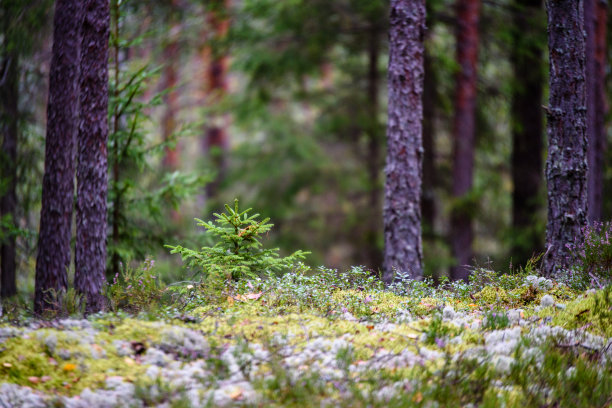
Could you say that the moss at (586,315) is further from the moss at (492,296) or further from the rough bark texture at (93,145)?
the rough bark texture at (93,145)

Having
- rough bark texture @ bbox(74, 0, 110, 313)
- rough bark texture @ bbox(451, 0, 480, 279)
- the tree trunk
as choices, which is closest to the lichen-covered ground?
rough bark texture @ bbox(74, 0, 110, 313)

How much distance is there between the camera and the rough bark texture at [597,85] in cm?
1064

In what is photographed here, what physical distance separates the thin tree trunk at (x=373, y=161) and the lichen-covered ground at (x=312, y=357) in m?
9.96

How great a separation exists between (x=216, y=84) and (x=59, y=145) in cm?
1452

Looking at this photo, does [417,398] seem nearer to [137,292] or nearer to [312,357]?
[312,357]

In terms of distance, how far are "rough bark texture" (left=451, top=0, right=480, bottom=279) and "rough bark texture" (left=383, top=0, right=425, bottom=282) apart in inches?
203

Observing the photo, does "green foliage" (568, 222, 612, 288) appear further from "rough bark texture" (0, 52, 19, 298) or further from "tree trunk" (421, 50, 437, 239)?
"rough bark texture" (0, 52, 19, 298)

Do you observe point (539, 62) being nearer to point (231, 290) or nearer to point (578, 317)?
point (578, 317)

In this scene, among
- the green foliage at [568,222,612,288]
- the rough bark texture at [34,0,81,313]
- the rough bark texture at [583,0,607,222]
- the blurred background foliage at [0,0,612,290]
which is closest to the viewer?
the green foliage at [568,222,612,288]

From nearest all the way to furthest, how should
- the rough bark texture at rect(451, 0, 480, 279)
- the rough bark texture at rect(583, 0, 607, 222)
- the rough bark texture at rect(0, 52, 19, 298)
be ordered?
the rough bark texture at rect(0, 52, 19, 298)
the rough bark texture at rect(583, 0, 607, 222)
the rough bark texture at rect(451, 0, 480, 279)

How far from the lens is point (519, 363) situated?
390 centimetres

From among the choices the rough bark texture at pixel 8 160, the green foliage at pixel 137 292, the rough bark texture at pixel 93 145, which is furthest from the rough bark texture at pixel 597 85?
the rough bark texture at pixel 8 160

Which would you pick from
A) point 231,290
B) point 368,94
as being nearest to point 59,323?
point 231,290

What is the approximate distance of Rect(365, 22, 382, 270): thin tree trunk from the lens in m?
14.9
